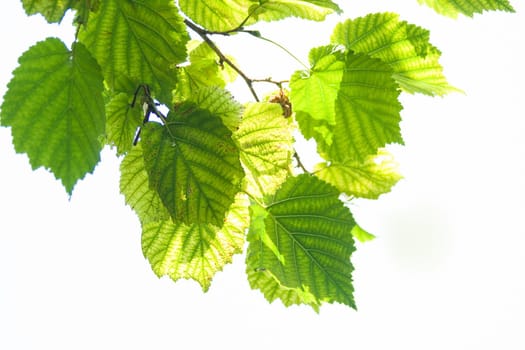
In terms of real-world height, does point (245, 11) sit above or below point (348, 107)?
above

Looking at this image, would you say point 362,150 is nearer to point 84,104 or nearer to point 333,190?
point 333,190

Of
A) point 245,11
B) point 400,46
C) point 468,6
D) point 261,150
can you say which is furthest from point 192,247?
point 468,6

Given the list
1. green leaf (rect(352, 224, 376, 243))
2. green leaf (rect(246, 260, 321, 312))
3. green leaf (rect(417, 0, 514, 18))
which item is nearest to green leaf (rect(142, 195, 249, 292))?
green leaf (rect(246, 260, 321, 312))

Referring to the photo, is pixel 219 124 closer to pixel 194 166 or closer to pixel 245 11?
pixel 194 166

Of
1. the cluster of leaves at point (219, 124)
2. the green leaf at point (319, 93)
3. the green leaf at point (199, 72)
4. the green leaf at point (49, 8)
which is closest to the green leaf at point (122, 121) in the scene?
the cluster of leaves at point (219, 124)

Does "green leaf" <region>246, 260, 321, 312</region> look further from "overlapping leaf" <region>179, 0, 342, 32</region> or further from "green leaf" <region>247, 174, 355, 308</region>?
"overlapping leaf" <region>179, 0, 342, 32</region>

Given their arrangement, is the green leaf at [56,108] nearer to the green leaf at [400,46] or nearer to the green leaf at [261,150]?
the green leaf at [261,150]

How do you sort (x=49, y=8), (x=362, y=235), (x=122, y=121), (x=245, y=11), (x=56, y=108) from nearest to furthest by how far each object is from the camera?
(x=49, y=8)
(x=56, y=108)
(x=122, y=121)
(x=245, y=11)
(x=362, y=235)
